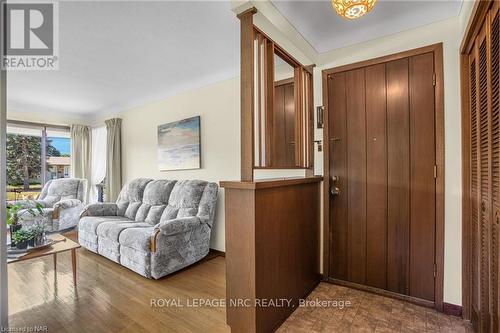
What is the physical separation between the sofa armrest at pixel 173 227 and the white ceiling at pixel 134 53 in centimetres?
182

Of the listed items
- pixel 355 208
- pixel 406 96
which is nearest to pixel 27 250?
pixel 355 208

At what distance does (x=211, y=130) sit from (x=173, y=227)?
1460mm

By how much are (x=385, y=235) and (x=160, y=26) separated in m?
2.67

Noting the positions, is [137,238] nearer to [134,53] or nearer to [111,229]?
[111,229]

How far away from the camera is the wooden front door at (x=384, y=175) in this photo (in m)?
1.95

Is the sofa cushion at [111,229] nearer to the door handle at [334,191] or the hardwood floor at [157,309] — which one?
the hardwood floor at [157,309]

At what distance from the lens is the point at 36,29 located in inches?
81.6

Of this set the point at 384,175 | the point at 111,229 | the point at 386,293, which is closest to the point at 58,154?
the point at 111,229

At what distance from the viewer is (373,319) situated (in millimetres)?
1788

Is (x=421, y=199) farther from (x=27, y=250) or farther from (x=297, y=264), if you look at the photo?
(x=27, y=250)

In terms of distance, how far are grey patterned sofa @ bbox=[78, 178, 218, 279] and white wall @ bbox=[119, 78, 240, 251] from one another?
0.28m

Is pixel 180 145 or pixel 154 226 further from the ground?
pixel 180 145

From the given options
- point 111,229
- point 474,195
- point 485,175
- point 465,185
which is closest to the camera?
point 485,175

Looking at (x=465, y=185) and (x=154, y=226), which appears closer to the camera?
(x=465, y=185)
